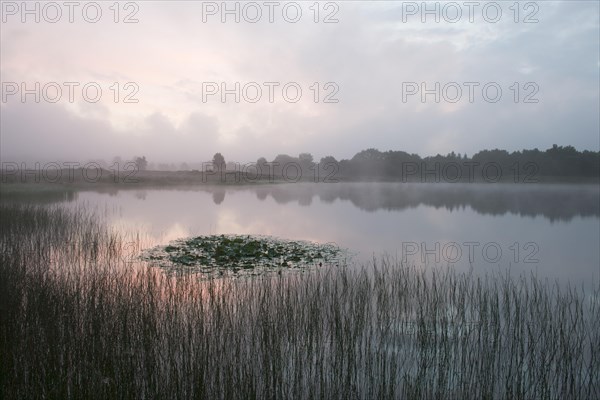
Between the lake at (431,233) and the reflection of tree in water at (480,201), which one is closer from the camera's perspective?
the lake at (431,233)

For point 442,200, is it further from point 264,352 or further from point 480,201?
point 264,352

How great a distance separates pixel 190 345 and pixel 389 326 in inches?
109

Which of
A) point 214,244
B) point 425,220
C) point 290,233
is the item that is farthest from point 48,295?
point 425,220

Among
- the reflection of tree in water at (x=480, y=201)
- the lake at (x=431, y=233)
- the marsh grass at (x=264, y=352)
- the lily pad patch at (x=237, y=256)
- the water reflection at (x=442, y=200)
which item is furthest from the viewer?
the reflection of tree in water at (x=480, y=201)

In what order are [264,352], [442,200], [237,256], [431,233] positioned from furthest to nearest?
1. [442,200]
2. [431,233]
3. [237,256]
4. [264,352]

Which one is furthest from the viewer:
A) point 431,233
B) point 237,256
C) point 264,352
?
point 431,233

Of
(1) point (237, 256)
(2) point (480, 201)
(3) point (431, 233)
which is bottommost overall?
(3) point (431, 233)

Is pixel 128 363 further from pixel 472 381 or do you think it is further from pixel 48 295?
pixel 472 381

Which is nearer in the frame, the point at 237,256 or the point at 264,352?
the point at 264,352

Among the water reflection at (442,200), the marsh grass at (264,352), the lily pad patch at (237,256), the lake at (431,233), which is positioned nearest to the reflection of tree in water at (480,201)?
the water reflection at (442,200)

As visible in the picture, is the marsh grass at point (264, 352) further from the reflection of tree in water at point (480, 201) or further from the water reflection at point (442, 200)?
the reflection of tree in water at point (480, 201)

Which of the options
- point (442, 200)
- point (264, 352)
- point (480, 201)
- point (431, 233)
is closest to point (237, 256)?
point (264, 352)

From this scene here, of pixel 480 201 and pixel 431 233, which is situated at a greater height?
pixel 480 201

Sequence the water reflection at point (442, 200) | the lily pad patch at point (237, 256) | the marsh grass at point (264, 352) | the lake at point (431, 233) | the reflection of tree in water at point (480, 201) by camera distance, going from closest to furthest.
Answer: the marsh grass at point (264, 352) → the lily pad patch at point (237, 256) → the lake at point (431, 233) → the water reflection at point (442, 200) → the reflection of tree in water at point (480, 201)
